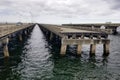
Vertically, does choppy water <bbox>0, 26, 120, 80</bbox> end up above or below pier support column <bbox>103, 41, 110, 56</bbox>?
below

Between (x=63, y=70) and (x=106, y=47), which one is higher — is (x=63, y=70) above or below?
below

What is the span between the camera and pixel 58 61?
82.1ft

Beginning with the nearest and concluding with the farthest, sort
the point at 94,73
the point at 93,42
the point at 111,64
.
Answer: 1. the point at 94,73
2. the point at 111,64
3. the point at 93,42

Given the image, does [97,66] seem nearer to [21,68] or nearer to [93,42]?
[93,42]

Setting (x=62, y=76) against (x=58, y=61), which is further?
(x=58, y=61)

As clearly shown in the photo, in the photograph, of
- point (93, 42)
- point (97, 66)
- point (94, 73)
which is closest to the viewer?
point (94, 73)

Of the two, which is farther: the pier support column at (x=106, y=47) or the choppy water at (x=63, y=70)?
the pier support column at (x=106, y=47)

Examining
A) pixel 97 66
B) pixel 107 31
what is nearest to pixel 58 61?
pixel 97 66

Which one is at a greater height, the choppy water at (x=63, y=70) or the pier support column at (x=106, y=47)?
the pier support column at (x=106, y=47)

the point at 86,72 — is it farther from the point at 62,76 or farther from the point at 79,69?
the point at 62,76

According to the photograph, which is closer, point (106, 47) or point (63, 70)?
point (63, 70)

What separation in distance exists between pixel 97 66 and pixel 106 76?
4.12 m

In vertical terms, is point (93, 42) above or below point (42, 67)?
above

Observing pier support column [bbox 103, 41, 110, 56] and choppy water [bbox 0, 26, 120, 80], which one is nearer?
choppy water [bbox 0, 26, 120, 80]
